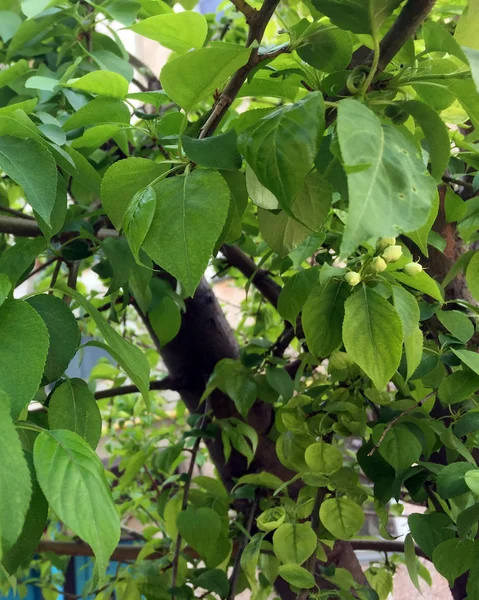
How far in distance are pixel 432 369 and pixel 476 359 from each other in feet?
0.17

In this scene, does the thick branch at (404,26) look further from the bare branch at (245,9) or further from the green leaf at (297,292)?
the green leaf at (297,292)

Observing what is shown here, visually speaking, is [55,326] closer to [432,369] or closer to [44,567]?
[432,369]

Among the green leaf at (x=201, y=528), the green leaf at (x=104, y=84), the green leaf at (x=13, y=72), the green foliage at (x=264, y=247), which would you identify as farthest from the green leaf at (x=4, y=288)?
the green leaf at (x=201, y=528)

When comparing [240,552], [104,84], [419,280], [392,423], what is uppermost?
[104,84]

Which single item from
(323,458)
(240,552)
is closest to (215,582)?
(240,552)

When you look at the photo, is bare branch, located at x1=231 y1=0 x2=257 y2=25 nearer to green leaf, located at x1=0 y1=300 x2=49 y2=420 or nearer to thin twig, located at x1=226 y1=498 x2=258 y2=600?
green leaf, located at x1=0 y1=300 x2=49 y2=420

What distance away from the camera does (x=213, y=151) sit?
23 centimetres

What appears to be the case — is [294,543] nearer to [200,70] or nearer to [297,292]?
[297,292]

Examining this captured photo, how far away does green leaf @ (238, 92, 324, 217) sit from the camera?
0.66 ft

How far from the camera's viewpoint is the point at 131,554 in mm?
771

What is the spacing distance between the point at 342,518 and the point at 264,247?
25cm

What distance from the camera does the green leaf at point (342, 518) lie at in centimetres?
41

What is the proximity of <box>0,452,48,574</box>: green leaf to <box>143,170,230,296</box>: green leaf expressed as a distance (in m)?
0.08

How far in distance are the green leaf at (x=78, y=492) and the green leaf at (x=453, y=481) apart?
0.19 meters
